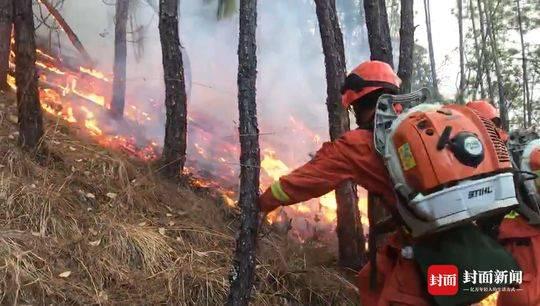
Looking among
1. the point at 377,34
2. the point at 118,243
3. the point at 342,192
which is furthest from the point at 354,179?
the point at 377,34

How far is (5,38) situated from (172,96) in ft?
9.57

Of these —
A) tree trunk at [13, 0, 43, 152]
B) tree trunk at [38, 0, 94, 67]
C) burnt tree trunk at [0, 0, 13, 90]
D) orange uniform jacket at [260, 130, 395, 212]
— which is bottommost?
orange uniform jacket at [260, 130, 395, 212]

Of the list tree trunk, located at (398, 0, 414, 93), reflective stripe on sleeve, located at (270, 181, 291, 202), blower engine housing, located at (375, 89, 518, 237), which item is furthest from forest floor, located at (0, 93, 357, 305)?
blower engine housing, located at (375, 89, 518, 237)

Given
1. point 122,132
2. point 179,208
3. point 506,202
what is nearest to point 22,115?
point 179,208

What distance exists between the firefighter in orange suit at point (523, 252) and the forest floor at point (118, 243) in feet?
6.05

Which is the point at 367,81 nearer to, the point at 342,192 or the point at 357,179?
the point at 357,179

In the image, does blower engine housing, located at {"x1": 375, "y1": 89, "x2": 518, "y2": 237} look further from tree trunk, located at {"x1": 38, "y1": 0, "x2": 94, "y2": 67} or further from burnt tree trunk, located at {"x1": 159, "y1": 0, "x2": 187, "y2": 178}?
tree trunk, located at {"x1": 38, "y1": 0, "x2": 94, "y2": 67}

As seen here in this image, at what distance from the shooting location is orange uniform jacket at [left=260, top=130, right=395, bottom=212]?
302 centimetres

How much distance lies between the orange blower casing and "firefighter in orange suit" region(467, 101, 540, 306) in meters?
1.23

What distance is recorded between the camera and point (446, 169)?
8.50 feet

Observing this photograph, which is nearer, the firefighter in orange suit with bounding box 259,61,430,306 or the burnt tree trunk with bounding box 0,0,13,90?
the firefighter in orange suit with bounding box 259,61,430,306

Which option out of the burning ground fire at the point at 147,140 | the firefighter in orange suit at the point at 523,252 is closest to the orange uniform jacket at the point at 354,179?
the firefighter in orange suit at the point at 523,252

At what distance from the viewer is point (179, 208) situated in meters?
6.22

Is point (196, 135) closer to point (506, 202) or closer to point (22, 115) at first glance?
point (22, 115)
